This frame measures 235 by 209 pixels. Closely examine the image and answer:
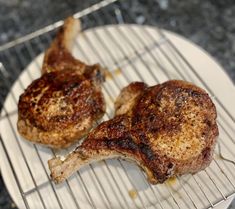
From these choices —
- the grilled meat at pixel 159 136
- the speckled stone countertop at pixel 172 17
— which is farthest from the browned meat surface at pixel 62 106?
the speckled stone countertop at pixel 172 17

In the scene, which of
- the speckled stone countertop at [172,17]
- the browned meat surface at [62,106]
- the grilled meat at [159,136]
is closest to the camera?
the grilled meat at [159,136]

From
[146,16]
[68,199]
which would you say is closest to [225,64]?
[146,16]

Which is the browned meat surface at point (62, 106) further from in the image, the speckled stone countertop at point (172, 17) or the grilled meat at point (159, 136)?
the speckled stone countertop at point (172, 17)

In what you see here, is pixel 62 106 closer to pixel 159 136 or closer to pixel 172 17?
pixel 159 136

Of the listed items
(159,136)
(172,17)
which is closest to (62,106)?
(159,136)

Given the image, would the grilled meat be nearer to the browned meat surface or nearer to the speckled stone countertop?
the browned meat surface

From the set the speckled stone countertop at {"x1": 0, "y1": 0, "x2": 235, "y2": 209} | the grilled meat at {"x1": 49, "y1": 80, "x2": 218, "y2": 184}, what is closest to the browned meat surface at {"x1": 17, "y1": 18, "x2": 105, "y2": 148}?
the grilled meat at {"x1": 49, "y1": 80, "x2": 218, "y2": 184}
